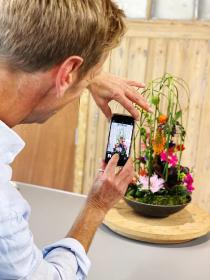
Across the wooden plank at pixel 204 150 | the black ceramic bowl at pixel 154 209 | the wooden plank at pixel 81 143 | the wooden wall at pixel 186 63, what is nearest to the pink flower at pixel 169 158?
the black ceramic bowl at pixel 154 209

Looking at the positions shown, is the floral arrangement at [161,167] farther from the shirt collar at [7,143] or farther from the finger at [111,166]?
the shirt collar at [7,143]

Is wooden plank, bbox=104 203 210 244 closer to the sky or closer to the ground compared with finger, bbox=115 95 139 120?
closer to the ground

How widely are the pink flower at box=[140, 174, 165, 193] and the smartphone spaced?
0.20 metres

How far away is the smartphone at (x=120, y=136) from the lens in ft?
4.04

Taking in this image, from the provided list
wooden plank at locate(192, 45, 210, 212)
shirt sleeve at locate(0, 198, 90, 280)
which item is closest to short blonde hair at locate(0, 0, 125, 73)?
shirt sleeve at locate(0, 198, 90, 280)

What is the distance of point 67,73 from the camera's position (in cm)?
86

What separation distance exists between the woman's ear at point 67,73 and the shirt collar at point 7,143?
0.13m

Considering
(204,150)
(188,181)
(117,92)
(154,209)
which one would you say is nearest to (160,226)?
(154,209)

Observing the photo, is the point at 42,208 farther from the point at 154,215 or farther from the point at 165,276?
the point at 165,276

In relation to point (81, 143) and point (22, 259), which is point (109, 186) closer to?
point (22, 259)

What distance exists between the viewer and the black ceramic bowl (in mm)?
1347

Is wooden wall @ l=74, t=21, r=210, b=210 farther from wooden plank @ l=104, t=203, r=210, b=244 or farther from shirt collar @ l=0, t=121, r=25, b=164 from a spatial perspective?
shirt collar @ l=0, t=121, r=25, b=164

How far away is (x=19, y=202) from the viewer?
79 cm

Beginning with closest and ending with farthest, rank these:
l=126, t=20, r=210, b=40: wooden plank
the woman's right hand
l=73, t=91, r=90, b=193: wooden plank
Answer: the woman's right hand → l=126, t=20, r=210, b=40: wooden plank → l=73, t=91, r=90, b=193: wooden plank
